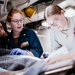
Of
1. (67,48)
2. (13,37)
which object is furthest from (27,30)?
(67,48)

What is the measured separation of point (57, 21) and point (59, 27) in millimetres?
48

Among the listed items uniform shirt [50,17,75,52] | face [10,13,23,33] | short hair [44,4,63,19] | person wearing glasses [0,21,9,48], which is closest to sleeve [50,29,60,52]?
uniform shirt [50,17,75,52]

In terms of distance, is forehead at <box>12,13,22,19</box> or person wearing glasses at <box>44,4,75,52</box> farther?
forehead at <box>12,13,22,19</box>

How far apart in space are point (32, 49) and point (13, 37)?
0.65 feet

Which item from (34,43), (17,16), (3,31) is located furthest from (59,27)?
(3,31)

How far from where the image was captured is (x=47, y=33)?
1.49 m

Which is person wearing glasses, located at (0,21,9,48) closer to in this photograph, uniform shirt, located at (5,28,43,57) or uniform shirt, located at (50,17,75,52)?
uniform shirt, located at (5,28,43,57)

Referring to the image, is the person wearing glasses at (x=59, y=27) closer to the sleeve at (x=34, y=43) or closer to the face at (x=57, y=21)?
the face at (x=57, y=21)

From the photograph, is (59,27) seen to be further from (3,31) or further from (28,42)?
(3,31)

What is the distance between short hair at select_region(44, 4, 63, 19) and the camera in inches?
58.6

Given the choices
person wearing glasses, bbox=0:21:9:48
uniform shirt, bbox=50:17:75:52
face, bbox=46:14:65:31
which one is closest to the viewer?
uniform shirt, bbox=50:17:75:52

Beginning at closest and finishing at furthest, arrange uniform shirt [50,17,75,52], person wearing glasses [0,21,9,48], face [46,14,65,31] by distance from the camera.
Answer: uniform shirt [50,17,75,52] < face [46,14,65,31] < person wearing glasses [0,21,9,48]

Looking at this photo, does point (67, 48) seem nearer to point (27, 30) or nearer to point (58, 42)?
point (58, 42)

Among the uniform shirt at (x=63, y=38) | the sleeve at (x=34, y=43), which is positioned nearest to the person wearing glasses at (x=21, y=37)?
the sleeve at (x=34, y=43)
